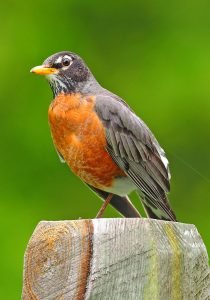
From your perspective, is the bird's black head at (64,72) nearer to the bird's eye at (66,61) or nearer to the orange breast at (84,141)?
the bird's eye at (66,61)

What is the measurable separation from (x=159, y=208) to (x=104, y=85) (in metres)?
4.50

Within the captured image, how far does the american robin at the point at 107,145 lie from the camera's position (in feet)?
17.6

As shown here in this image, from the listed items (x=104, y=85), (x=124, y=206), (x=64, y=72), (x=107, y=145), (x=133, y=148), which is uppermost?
(x=64, y=72)

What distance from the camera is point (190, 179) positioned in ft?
30.3

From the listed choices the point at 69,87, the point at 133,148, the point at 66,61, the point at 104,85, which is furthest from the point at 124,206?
the point at 104,85

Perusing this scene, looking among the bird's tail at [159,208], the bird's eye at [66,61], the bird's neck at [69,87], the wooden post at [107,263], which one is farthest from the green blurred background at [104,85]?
the wooden post at [107,263]

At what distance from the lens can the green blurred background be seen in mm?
8750

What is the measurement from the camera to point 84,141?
535 cm

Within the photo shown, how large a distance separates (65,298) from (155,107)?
6.12 metres

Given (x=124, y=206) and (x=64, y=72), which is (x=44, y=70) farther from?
(x=124, y=206)

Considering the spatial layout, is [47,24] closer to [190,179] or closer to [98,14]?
[98,14]

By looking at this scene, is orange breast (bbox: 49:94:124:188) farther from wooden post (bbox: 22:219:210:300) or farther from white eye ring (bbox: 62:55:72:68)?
wooden post (bbox: 22:219:210:300)

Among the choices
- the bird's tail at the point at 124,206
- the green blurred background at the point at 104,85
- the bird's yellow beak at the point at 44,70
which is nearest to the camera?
the bird's tail at the point at 124,206

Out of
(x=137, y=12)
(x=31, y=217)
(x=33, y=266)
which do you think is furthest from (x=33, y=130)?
(x=33, y=266)
